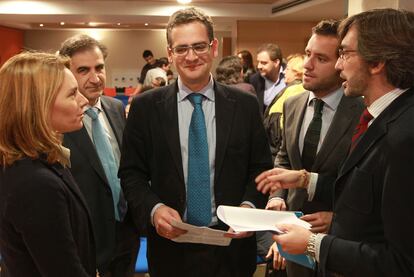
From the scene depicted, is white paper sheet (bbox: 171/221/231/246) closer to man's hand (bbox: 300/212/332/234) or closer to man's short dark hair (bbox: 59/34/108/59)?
man's hand (bbox: 300/212/332/234)

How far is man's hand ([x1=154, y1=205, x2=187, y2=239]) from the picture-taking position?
181 centimetres

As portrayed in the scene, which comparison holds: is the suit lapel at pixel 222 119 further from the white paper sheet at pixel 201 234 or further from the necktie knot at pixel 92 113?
the necktie knot at pixel 92 113

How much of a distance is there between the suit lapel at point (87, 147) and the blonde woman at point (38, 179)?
1.68 feet

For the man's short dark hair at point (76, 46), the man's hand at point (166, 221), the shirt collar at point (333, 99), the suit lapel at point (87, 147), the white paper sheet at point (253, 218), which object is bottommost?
the man's hand at point (166, 221)

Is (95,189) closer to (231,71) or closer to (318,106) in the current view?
(318,106)

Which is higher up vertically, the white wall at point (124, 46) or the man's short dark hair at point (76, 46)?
the white wall at point (124, 46)

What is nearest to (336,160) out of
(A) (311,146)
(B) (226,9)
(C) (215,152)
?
(A) (311,146)

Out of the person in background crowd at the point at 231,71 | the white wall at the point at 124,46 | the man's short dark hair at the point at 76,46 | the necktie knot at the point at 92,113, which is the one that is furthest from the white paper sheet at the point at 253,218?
the white wall at the point at 124,46

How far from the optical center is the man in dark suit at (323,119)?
7.15 ft

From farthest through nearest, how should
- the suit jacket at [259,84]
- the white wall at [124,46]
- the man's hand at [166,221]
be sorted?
the white wall at [124,46] → the suit jacket at [259,84] → the man's hand at [166,221]

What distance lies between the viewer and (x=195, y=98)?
2.06m

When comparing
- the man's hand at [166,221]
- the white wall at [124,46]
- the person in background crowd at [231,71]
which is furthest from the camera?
the white wall at [124,46]

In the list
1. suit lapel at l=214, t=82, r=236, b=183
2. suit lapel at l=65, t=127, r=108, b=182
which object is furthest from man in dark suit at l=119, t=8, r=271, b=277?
suit lapel at l=65, t=127, r=108, b=182

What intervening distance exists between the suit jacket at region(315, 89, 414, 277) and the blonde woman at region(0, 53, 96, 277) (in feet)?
2.68
